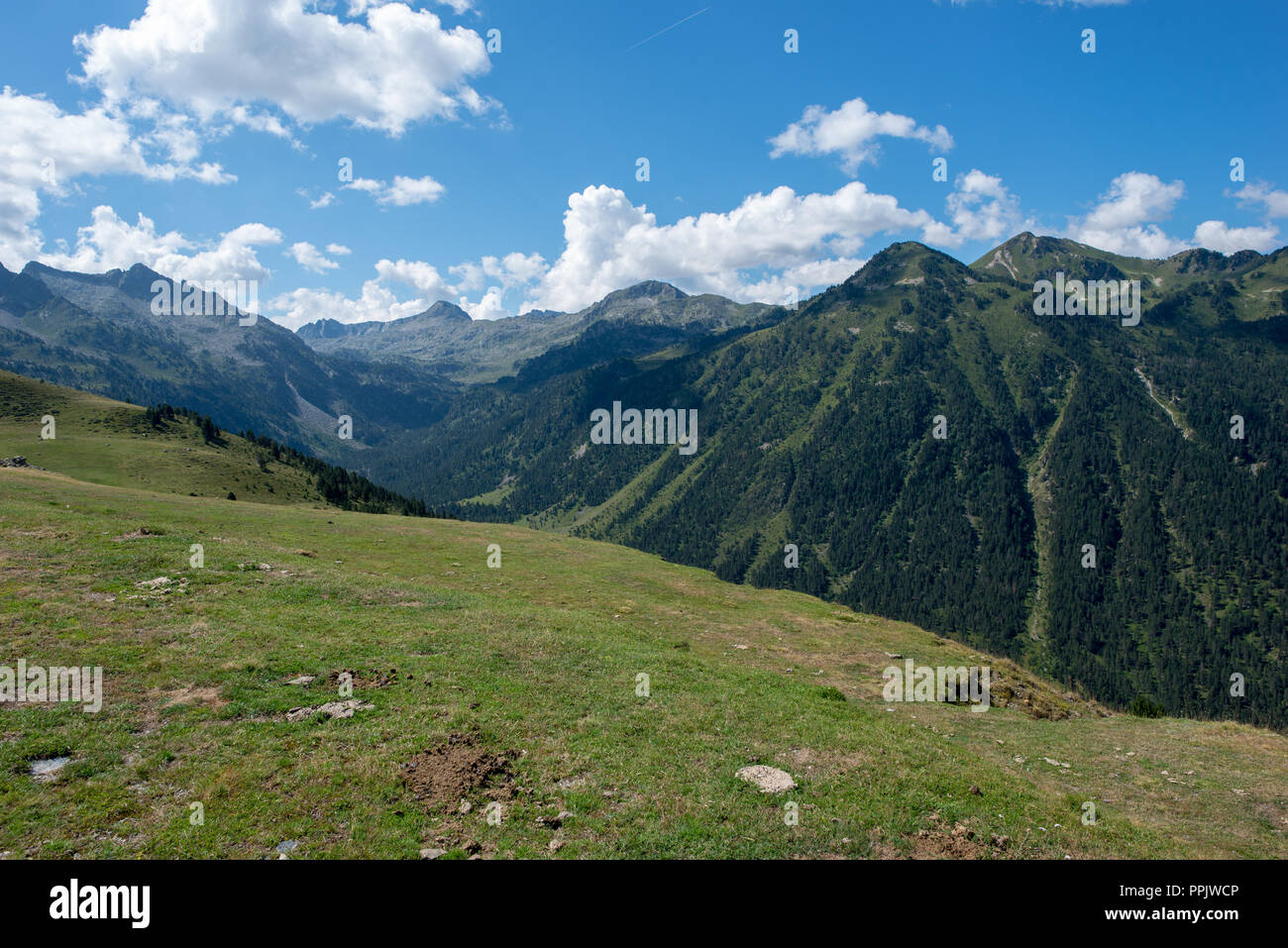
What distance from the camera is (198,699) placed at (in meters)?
16.1

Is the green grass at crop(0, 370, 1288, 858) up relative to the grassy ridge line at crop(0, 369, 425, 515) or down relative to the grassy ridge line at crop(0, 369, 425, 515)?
down

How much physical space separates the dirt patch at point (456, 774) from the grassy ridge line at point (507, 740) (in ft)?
1.12

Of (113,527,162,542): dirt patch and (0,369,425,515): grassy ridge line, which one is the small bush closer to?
(113,527,162,542): dirt patch

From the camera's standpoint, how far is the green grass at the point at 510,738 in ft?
39.3

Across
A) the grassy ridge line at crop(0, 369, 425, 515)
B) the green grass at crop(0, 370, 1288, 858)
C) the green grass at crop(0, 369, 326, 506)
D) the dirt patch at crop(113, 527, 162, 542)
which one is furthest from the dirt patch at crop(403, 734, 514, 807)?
the green grass at crop(0, 369, 326, 506)

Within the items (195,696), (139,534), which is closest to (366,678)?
(195,696)

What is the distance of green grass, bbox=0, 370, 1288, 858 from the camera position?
1197 cm

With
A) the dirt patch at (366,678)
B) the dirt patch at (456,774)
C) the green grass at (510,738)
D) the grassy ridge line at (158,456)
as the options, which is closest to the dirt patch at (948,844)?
the green grass at (510,738)

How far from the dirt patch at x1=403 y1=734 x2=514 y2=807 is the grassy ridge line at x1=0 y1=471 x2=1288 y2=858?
1.12ft

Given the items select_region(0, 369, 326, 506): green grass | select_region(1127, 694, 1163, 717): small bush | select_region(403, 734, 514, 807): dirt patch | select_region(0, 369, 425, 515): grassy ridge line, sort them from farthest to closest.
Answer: select_region(0, 369, 425, 515): grassy ridge line → select_region(0, 369, 326, 506): green grass → select_region(1127, 694, 1163, 717): small bush → select_region(403, 734, 514, 807): dirt patch

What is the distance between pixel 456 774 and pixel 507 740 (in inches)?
84.8

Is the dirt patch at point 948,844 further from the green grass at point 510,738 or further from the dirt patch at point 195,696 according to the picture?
the dirt patch at point 195,696

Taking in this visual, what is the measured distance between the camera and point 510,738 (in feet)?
52.1
